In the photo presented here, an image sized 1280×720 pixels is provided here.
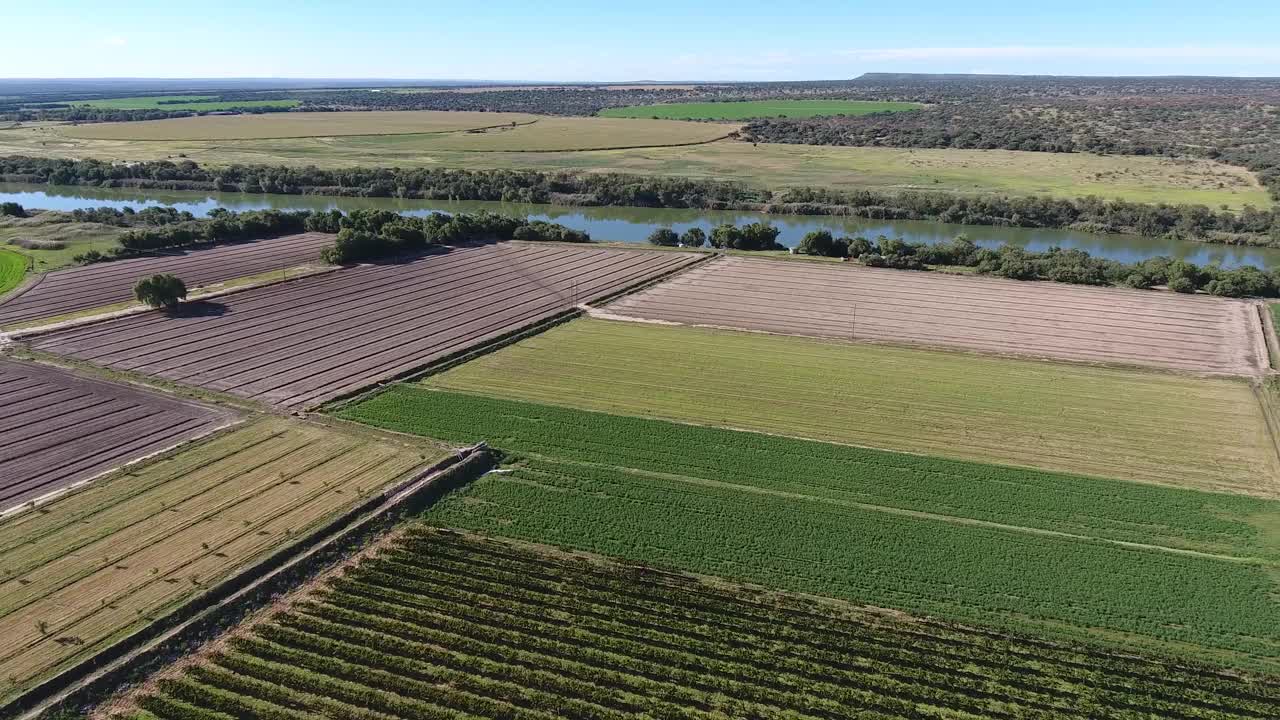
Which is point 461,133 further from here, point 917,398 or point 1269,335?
point 1269,335

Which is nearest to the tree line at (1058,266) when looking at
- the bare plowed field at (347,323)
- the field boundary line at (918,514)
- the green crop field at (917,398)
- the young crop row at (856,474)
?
the bare plowed field at (347,323)

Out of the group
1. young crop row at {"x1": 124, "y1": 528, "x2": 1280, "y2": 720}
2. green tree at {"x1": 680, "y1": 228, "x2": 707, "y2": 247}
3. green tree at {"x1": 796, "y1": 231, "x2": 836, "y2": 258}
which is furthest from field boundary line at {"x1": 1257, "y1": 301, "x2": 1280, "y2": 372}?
green tree at {"x1": 680, "y1": 228, "x2": 707, "y2": 247}

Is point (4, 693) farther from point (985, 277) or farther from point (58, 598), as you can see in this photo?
point (985, 277)

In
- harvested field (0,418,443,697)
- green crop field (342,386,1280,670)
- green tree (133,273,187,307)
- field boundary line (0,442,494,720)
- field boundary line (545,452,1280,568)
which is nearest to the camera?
field boundary line (0,442,494,720)

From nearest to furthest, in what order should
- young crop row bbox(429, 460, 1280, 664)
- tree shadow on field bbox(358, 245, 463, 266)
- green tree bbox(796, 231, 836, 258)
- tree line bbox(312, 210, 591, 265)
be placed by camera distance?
young crop row bbox(429, 460, 1280, 664)
tree shadow on field bbox(358, 245, 463, 266)
tree line bbox(312, 210, 591, 265)
green tree bbox(796, 231, 836, 258)

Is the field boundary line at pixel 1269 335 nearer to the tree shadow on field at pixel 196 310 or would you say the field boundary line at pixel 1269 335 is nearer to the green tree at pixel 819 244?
the green tree at pixel 819 244

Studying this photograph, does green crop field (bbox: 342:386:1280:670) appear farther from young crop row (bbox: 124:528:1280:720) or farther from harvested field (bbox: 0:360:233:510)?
harvested field (bbox: 0:360:233:510)

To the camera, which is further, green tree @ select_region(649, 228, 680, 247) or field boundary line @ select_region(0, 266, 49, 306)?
green tree @ select_region(649, 228, 680, 247)
